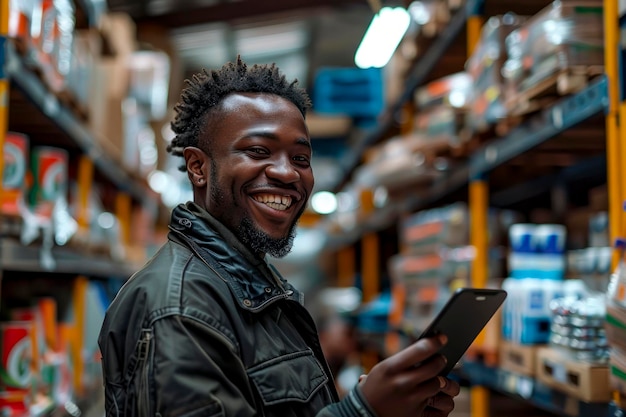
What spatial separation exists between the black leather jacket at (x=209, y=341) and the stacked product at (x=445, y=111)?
2.37m

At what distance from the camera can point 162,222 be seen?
9.68 meters

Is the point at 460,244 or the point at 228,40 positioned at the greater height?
the point at 228,40

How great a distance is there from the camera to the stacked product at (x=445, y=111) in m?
3.74

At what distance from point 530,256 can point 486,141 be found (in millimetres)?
783

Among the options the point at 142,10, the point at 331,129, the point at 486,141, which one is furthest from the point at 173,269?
the point at 331,129

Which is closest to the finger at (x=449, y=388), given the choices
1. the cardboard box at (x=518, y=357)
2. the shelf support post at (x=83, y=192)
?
the cardboard box at (x=518, y=357)

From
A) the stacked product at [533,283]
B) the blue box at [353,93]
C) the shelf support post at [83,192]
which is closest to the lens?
the stacked product at [533,283]

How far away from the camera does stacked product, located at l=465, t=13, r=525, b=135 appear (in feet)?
10.1

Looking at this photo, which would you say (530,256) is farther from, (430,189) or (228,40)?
(228,40)

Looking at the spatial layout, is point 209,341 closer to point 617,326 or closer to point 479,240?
point 617,326

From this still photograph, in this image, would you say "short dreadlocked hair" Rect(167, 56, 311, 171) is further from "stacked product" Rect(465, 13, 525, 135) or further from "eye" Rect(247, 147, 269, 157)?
"stacked product" Rect(465, 13, 525, 135)

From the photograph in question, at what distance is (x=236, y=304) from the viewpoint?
1.42 meters

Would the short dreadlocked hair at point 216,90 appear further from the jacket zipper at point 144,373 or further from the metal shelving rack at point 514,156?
the metal shelving rack at point 514,156

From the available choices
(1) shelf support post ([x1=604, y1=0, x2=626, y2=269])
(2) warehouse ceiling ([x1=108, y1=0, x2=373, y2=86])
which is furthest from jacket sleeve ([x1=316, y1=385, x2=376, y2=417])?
(2) warehouse ceiling ([x1=108, y1=0, x2=373, y2=86])
